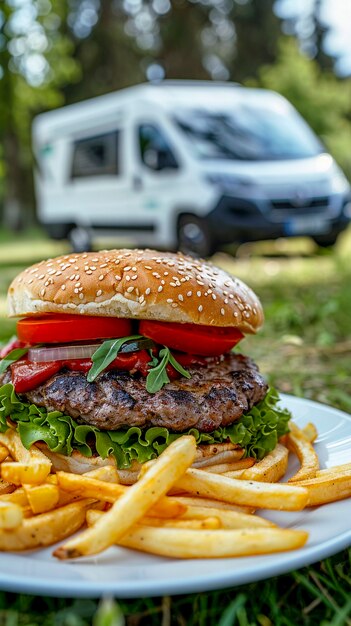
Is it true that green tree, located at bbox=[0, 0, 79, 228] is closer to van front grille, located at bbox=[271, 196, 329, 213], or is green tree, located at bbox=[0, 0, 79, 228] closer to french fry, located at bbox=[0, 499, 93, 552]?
van front grille, located at bbox=[271, 196, 329, 213]

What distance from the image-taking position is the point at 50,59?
30453 mm

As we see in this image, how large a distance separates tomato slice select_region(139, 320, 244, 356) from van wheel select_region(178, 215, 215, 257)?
31.4 feet

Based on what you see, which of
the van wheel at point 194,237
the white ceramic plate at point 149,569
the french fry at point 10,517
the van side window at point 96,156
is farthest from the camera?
the van side window at point 96,156

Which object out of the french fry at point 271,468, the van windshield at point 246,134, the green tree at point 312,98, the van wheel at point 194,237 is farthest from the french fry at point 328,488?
the green tree at point 312,98

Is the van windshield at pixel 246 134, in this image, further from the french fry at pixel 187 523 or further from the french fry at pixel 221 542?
the french fry at pixel 221 542

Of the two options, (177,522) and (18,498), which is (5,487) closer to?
(18,498)

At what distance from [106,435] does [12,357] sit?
66cm

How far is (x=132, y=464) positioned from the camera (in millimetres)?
Result: 2869

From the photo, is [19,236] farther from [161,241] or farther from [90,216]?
Answer: [161,241]

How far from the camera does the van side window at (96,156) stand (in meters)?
15.3

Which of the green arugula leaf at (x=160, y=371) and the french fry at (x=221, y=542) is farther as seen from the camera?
the green arugula leaf at (x=160, y=371)

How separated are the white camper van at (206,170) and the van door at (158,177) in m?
0.02

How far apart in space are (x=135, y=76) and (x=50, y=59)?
23.7 ft

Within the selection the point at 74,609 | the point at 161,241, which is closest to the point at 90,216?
the point at 161,241
